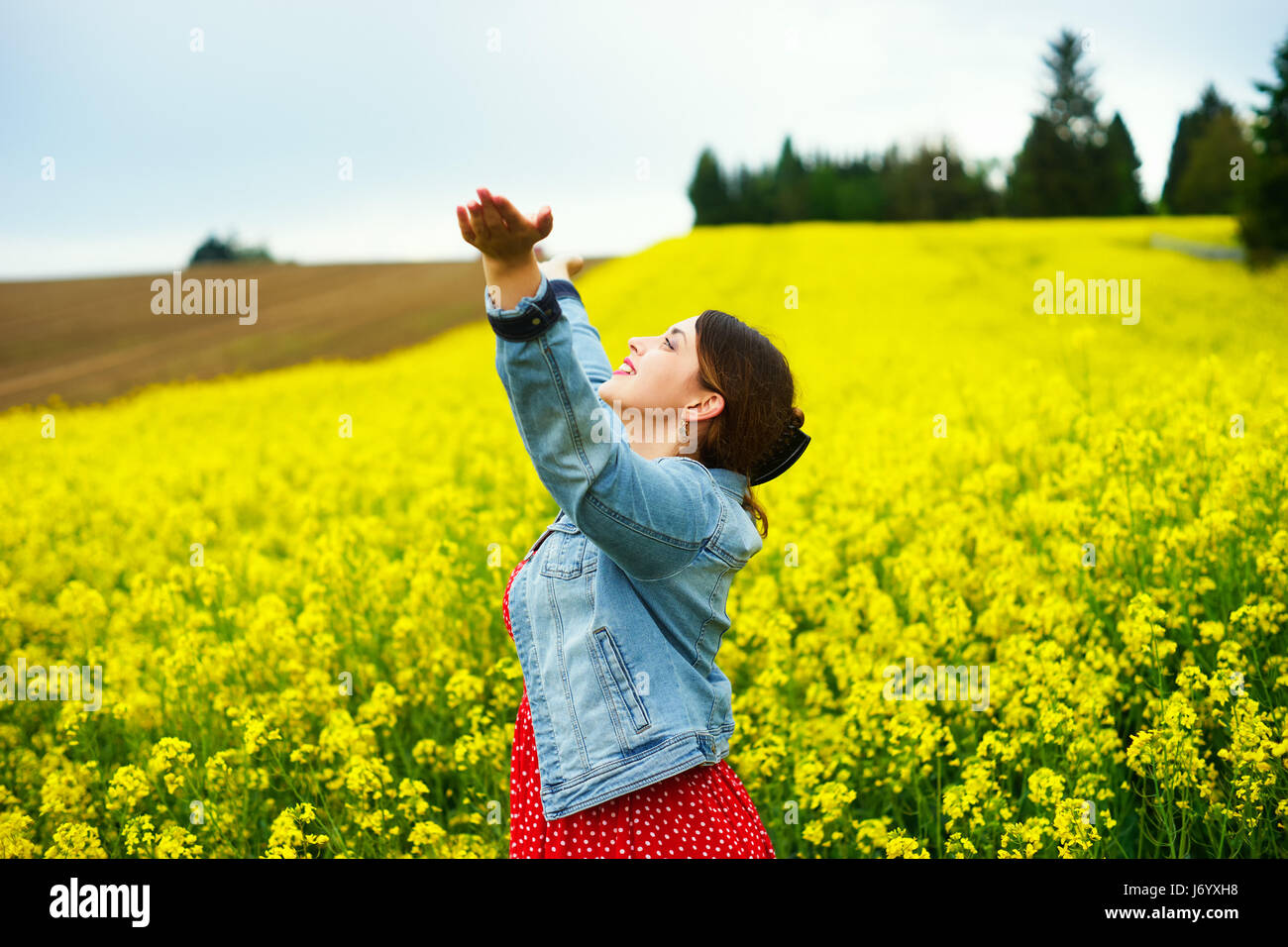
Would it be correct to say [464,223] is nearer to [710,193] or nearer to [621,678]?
[621,678]

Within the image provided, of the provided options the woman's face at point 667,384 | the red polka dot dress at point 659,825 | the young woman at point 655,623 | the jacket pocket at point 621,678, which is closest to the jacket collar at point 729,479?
the young woman at point 655,623

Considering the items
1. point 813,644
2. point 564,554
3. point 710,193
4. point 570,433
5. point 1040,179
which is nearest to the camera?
point 570,433

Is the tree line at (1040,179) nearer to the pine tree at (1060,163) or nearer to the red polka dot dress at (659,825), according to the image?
the pine tree at (1060,163)

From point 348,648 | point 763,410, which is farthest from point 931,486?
point 763,410

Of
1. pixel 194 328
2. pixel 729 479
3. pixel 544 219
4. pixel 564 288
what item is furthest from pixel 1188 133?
pixel 544 219

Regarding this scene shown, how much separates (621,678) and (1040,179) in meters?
48.5

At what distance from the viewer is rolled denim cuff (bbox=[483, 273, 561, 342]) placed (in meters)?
1.35

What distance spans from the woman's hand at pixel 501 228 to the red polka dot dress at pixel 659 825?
780mm

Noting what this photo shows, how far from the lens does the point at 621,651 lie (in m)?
1.71

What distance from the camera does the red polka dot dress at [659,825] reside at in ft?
5.79

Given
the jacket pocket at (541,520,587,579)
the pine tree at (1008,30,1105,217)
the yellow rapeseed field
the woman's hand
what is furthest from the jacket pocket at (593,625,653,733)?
the pine tree at (1008,30,1105,217)

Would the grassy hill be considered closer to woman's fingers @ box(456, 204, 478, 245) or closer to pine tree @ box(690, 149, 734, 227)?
woman's fingers @ box(456, 204, 478, 245)

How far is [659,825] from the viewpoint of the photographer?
1762 mm

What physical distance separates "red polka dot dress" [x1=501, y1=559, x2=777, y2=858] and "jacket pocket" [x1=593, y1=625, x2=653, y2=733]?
0.17 meters
